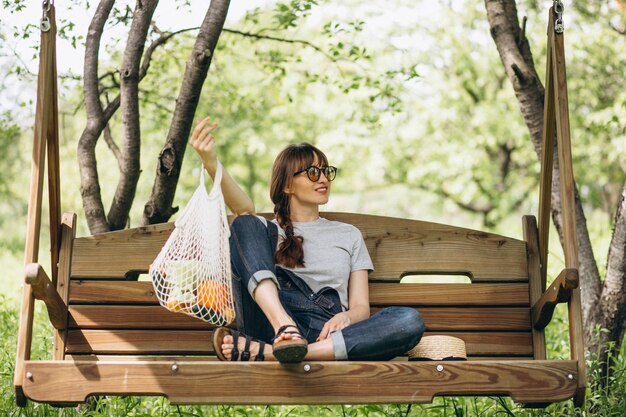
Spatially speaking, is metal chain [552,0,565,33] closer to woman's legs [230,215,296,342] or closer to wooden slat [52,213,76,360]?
woman's legs [230,215,296,342]

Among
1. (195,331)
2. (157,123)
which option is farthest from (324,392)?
(157,123)

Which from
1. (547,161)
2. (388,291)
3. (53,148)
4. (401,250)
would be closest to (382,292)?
(388,291)

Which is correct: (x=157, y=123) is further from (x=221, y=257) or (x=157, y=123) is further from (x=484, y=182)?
(x=484, y=182)

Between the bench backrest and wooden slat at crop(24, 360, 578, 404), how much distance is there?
3.03 feet

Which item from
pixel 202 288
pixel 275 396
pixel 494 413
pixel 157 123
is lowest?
pixel 494 413

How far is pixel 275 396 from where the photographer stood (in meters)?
2.62

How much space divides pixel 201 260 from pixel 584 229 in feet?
6.40

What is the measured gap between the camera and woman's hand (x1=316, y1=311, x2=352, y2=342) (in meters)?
3.09

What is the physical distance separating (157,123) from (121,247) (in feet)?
7.92

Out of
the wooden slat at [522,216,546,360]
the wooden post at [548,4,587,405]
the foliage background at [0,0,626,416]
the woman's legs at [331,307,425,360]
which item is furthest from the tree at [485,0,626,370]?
the foliage background at [0,0,626,416]

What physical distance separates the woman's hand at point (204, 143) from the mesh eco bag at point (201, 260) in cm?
19

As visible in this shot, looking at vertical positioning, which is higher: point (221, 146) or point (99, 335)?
point (221, 146)

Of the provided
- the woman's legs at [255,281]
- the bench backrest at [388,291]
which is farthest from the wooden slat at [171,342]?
the woman's legs at [255,281]

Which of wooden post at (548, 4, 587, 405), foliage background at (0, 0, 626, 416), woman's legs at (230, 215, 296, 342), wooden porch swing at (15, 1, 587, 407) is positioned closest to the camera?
wooden post at (548, 4, 587, 405)
